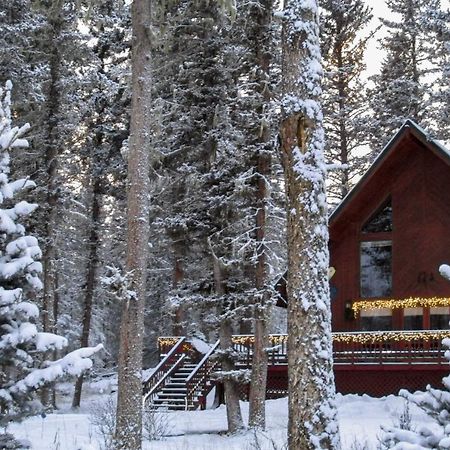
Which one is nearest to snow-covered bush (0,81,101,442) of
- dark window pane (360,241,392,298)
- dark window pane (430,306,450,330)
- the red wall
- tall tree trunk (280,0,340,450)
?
tall tree trunk (280,0,340,450)

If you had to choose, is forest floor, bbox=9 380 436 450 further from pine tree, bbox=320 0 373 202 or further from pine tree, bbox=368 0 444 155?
pine tree, bbox=368 0 444 155

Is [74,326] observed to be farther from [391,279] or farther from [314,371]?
[314,371]

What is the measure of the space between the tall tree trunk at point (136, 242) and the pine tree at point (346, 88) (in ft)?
59.6

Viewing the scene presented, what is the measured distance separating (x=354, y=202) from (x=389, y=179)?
1.70 metres

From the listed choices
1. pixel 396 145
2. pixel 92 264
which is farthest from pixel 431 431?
pixel 92 264

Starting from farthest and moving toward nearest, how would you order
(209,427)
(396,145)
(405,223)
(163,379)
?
(405,223)
(163,379)
(396,145)
(209,427)

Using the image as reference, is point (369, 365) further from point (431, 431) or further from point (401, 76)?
point (401, 76)

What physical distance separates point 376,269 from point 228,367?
335 inches

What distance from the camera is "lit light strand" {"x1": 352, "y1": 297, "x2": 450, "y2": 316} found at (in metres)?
21.2

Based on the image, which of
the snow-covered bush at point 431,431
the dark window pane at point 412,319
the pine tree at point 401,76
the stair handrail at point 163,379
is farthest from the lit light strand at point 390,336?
the snow-covered bush at point 431,431

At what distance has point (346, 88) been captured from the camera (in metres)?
31.5

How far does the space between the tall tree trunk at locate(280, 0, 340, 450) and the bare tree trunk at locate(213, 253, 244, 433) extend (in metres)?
7.97

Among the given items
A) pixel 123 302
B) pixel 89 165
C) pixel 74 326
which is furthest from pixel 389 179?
pixel 74 326

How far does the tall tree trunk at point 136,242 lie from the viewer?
10172 millimetres
